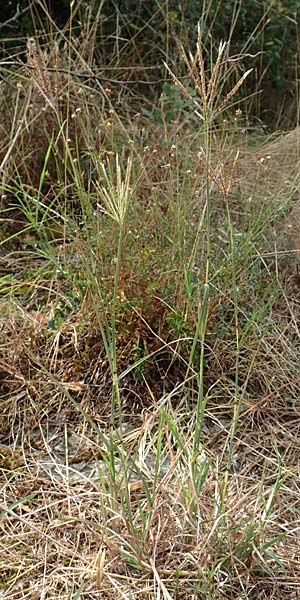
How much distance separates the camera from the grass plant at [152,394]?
1619 mm

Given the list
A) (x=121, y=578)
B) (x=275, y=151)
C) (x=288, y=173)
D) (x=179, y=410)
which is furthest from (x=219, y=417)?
(x=275, y=151)

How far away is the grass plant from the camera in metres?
1.62

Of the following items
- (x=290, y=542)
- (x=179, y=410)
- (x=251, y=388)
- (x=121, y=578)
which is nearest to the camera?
(x=121, y=578)

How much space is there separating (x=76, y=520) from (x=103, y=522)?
85 mm

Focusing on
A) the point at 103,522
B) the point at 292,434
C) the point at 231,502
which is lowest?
the point at 292,434

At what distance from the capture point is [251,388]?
2.22m

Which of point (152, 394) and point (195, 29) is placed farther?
point (195, 29)

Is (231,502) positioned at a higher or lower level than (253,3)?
lower

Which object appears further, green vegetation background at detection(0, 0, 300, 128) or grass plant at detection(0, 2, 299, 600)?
green vegetation background at detection(0, 0, 300, 128)

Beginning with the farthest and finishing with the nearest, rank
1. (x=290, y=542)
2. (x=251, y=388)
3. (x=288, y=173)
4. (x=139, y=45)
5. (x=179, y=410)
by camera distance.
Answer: (x=139, y=45) → (x=288, y=173) → (x=251, y=388) → (x=179, y=410) → (x=290, y=542)

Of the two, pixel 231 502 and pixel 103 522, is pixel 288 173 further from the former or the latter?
pixel 103 522

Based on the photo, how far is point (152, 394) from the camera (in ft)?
6.32

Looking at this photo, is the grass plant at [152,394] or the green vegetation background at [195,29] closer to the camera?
the grass plant at [152,394]

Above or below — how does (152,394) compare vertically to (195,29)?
below
